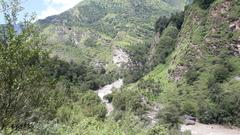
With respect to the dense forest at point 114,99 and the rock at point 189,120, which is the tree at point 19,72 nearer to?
the dense forest at point 114,99

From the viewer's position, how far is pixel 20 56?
25125mm

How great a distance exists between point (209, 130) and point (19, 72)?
449 feet

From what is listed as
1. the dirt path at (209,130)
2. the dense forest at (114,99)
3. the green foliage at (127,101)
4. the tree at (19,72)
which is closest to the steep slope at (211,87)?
the dense forest at (114,99)

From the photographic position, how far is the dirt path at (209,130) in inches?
5955

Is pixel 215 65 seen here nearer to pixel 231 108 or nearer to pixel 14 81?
pixel 231 108

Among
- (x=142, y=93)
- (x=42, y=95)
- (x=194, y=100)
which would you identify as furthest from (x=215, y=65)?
(x=42, y=95)

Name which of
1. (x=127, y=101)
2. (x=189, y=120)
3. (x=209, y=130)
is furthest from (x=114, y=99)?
(x=209, y=130)

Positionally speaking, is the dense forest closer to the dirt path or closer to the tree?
the tree

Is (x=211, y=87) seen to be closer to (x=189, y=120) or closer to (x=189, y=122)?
(x=189, y=120)

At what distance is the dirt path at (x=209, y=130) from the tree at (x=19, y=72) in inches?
5065

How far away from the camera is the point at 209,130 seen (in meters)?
156

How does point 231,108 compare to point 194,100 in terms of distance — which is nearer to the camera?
point 231,108

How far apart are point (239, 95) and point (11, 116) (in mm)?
146691

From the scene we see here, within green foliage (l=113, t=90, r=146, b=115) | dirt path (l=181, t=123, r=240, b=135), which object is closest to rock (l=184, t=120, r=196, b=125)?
dirt path (l=181, t=123, r=240, b=135)
